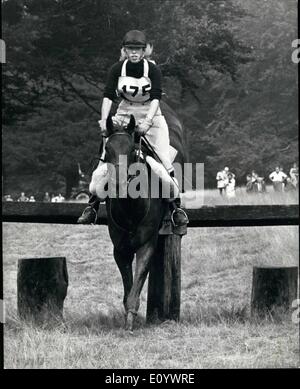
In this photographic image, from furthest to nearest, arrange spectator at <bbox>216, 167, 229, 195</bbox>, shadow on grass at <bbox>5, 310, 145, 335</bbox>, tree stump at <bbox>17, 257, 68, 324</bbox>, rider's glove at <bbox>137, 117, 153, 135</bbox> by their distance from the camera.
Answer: spectator at <bbox>216, 167, 229, 195</bbox>, tree stump at <bbox>17, 257, 68, 324</bbox>, shadow on grass at <bbox>5, 310, 145, 335</bbox>, rider's glove at <bbox>137, 117, 153, 135</bbox>

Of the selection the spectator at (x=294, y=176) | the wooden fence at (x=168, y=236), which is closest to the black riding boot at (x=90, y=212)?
the wooden fence at (x=168, y=236)

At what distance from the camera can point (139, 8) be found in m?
16.2

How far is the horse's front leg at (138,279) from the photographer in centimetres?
868

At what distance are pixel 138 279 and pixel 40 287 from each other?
6.61 feet

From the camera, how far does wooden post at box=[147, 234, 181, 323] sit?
10.2 metres

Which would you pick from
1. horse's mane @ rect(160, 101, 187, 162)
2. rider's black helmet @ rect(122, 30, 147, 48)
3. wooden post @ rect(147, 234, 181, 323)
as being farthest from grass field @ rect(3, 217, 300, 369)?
rider's black helmet @ rect(122, 30, 147, 48)

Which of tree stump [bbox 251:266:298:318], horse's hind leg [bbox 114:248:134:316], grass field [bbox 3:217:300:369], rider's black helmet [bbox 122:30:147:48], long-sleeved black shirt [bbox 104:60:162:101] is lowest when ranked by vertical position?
grass field [bbox 3:217:300:369]

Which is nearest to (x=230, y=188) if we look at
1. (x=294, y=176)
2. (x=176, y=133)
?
Answer: (x=294, y=176)

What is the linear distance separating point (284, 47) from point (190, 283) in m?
15.4

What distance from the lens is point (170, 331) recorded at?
9.25 meters

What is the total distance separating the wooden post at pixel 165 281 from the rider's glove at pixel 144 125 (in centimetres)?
201

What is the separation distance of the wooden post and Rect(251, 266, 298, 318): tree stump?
1.05 meters

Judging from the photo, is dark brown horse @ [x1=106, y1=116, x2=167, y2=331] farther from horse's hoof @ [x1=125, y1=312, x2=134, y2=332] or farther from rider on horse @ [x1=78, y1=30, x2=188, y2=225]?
rider on horse @ [x1=78, y1=30, x2=188, y2=225]

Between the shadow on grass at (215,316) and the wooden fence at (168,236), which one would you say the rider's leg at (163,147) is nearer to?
the wooden fence at (168,236)
